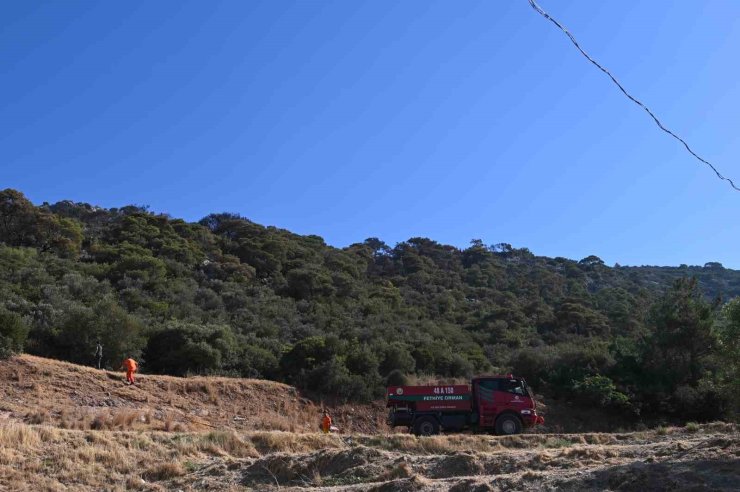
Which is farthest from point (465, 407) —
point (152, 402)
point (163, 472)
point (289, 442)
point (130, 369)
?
point (130, 369)

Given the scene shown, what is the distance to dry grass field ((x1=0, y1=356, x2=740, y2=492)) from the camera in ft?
34.9

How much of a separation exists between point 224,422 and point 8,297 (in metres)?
14.3

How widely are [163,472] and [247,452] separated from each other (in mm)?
2639

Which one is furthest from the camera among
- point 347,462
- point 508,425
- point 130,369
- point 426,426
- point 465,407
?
point 130,369

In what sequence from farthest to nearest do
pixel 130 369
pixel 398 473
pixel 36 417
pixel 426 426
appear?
pixel 130 369, pixel 426 426, pixel 36 417, pixel 398 473

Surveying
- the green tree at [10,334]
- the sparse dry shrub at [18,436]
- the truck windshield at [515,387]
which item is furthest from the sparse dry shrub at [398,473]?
the green tree at [10,334]

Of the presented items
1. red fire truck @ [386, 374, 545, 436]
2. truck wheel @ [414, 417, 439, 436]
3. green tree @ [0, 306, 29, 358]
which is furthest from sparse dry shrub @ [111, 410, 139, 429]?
truck wheel @ [414, 417, 439, 436]

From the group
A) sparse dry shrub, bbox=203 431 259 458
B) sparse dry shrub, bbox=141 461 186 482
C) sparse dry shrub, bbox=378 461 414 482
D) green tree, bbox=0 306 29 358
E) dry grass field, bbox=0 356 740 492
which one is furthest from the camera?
green tree, bbox=0 306 29 358

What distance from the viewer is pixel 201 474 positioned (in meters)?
14.6

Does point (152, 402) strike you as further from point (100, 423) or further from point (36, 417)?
point (36, 417)

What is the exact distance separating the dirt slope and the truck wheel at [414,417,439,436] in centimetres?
428

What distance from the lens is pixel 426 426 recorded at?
23.3 meters

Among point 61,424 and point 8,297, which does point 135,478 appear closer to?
point 61,424

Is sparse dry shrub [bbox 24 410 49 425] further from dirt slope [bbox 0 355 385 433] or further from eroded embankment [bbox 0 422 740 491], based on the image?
eroded embankment [bbox 0 422 740 491]
